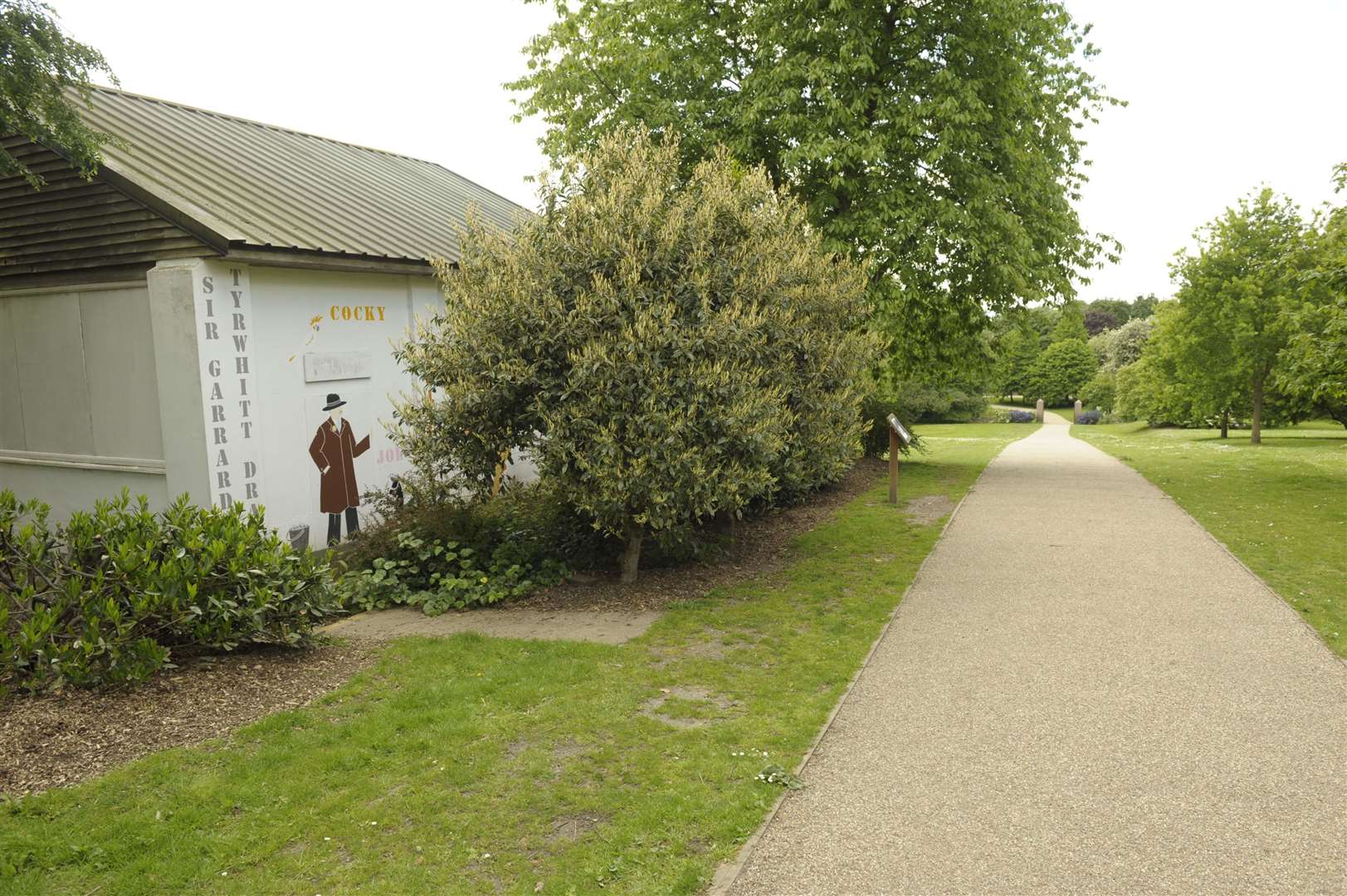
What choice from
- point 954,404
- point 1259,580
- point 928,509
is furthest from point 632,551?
point 954,404

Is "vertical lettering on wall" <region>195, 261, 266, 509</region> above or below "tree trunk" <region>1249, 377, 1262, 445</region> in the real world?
above

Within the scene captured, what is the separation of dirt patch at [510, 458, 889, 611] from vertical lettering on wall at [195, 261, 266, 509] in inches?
128

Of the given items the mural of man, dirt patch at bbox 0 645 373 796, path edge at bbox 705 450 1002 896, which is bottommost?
path edge at bbox 705 450 1002 896

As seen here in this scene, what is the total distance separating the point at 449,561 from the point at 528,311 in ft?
9.47

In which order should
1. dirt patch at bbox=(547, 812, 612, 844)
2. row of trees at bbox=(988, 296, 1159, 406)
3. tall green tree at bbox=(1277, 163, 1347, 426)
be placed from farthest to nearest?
row of trees at bbox=(988, 296, 1159, 406), tall green tree at bbox=(1277, 163, 1347, 426), dirt patch at bbox=(547, 812, 612, 844)

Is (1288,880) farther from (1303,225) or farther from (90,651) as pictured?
(1303,225)

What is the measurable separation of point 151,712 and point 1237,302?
32468mm

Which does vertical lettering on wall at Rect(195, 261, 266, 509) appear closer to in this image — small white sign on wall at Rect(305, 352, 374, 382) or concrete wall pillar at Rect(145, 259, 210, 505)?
concrete wall pillar at Rect(145, 259, 210, 505)

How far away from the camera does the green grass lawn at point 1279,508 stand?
8.85 metres

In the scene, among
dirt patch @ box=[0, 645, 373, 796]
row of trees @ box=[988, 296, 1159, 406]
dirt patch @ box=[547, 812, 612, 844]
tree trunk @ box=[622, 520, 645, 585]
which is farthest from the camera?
row of trees @ box=[988, 296, 1159, 406]

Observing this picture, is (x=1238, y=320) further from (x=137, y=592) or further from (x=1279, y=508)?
(x=137, y=592)

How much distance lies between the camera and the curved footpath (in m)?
4.16

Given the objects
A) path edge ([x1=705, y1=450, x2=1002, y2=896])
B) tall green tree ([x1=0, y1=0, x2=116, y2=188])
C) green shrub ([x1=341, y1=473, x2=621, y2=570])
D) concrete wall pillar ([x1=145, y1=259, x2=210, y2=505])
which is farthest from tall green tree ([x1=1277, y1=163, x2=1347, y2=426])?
tall green tree ([x1=0, y1=0, x2=116, y2=188])

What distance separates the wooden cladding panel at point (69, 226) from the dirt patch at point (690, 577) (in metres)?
4.96
